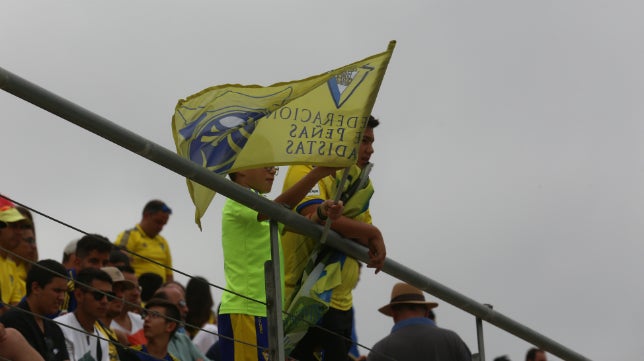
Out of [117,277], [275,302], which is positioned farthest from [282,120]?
[117,277]

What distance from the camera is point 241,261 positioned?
6.94 m

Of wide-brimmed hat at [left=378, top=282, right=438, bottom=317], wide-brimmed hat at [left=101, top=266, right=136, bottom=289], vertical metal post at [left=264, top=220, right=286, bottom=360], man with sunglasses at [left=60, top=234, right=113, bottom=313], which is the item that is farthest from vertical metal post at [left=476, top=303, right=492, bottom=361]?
man with sunglasses at [left=60, top=234, right=113, bottom=313]

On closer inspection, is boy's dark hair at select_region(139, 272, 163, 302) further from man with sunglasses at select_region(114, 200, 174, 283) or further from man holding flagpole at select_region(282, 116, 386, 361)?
man holding flagpole at select_region(282, 116, 386, 361)

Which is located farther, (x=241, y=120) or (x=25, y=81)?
(x=241, y=120)

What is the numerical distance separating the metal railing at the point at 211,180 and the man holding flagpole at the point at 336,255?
36cm

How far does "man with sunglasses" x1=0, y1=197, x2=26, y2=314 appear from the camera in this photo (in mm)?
9258

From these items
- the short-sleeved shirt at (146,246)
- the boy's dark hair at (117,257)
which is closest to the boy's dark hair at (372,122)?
the boy's dark hair at (117,257)

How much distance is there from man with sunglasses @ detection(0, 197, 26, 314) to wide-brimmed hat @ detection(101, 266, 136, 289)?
609mm

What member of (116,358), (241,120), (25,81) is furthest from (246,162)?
(116,358)

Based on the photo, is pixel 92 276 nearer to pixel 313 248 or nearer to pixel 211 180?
pixel 313 248

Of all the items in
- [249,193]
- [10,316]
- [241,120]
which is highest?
[241,120]

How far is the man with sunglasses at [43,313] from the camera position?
759 centimetres

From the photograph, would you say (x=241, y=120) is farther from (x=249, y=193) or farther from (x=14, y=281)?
(x=14, y=281)

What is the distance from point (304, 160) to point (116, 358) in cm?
283
